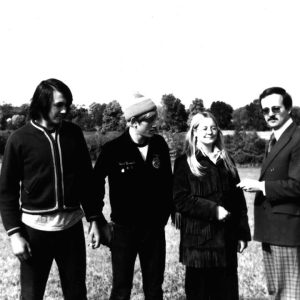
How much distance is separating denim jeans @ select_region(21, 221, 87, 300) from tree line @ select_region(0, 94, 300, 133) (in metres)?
67.9

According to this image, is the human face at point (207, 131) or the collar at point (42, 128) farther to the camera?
the human face at point (207, 131)

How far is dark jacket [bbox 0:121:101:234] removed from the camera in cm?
314

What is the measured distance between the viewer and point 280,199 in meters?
3.57

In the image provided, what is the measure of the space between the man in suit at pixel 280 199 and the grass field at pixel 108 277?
4.36 ft

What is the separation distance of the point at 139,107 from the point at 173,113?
8298cm

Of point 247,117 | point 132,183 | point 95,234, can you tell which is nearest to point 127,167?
point 132,183

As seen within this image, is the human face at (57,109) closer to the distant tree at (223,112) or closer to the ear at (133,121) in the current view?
the ear at (133,121)

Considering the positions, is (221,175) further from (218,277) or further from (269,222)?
(218,277)

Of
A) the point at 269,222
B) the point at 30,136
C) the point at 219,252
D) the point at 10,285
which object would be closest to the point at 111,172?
the point at 30,136

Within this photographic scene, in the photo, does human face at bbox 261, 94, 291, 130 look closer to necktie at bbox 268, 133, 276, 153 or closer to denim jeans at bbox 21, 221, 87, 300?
necktie at bbox 268, 133, 276, 153

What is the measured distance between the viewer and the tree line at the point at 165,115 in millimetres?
80119

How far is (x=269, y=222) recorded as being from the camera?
369 centimetres

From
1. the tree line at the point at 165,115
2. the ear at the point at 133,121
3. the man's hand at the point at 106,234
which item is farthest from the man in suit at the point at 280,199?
the tree line at the point at 165,115

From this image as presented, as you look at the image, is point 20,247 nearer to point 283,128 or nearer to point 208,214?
point 208,214
